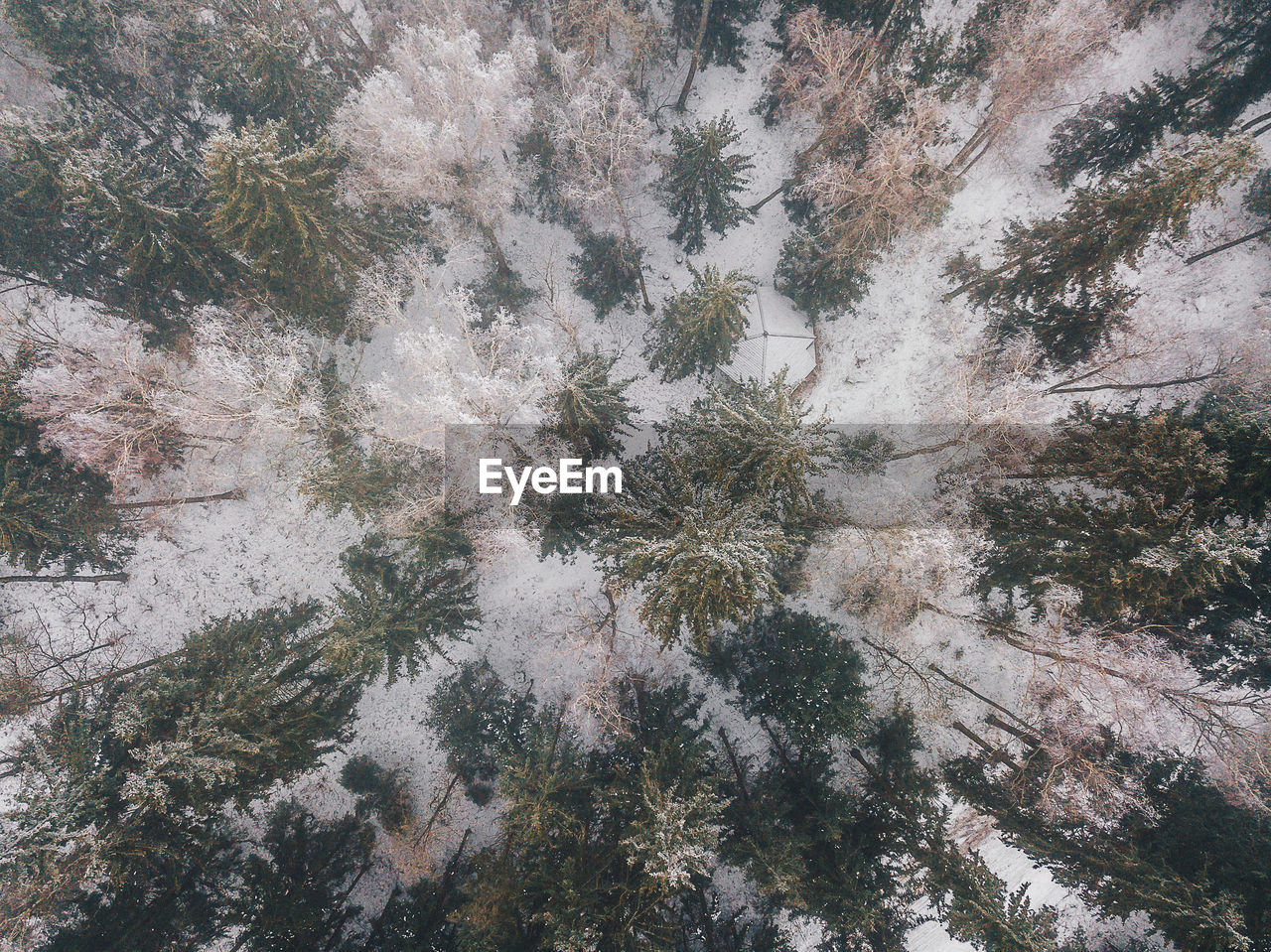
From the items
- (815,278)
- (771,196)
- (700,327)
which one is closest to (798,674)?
(700,327)

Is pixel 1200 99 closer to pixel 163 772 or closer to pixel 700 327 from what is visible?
pixel 700 327

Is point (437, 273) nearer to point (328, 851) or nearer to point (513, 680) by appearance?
point (513, 680)

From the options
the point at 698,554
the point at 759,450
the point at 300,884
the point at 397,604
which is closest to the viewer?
the point at 698,554

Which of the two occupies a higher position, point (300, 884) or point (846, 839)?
point (846, 839)

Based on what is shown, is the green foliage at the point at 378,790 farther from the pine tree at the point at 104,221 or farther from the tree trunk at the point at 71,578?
the pine tree at the point at 104,221

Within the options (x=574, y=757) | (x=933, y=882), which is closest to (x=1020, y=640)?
(x=933, y=882)

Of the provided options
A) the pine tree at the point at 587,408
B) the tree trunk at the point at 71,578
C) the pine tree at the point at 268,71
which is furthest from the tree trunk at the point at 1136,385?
the tree trunk at the point at 71,578
